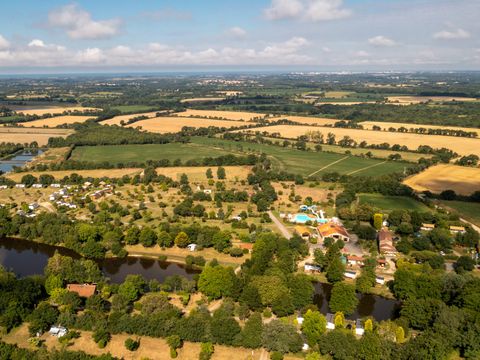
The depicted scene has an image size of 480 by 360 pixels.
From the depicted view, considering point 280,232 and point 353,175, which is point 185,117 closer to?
point 353,175

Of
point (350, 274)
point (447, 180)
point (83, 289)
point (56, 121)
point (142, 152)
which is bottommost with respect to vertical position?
point (350, 274)

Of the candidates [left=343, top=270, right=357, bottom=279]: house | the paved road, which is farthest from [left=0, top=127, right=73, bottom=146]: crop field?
[left=343, top=270, right=357, bottom=279]: house

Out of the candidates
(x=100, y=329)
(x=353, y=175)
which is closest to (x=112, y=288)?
(x=100, y=329)

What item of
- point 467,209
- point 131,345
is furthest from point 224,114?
point 131,345

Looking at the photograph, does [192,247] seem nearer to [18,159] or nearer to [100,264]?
[100,264]

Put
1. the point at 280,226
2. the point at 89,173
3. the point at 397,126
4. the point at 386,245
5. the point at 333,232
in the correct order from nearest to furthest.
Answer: the point at 386,245 → the point at 333,232 → the point at 280,226 → the point at 89,173 → the point at 397,126

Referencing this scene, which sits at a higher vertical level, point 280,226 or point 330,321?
point 280,226

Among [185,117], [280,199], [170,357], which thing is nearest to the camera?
[170,357]
